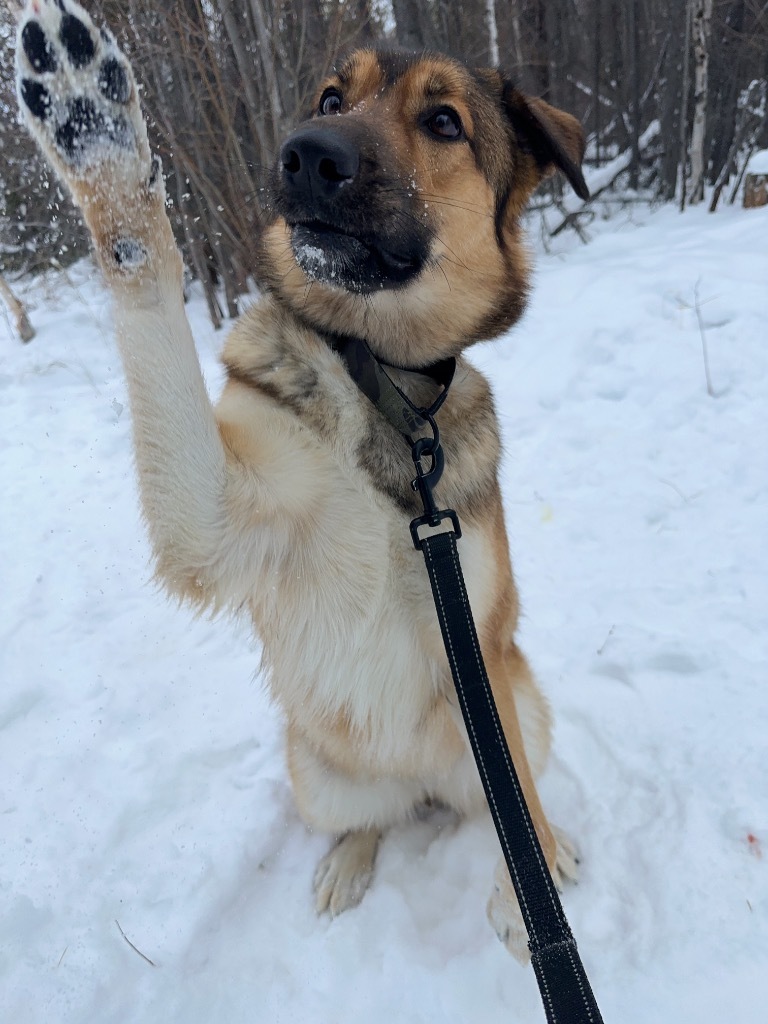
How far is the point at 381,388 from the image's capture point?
5.68ft

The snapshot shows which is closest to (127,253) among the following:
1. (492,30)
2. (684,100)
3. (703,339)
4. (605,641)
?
(605,641)

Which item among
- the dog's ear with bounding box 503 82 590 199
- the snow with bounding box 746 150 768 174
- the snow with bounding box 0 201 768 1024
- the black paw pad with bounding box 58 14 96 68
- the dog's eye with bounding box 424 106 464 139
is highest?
the black paw pad with bounding box 58 14 96 68

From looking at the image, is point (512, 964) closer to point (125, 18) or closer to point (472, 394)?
point (472, 394)

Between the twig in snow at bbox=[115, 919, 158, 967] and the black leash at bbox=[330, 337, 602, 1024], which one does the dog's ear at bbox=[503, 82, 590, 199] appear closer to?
the black leash at bbox=[330, 337, 602, 1024]

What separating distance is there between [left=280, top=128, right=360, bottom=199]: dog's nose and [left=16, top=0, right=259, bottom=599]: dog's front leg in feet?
0.95

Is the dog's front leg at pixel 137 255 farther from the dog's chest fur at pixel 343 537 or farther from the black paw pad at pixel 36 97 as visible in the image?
the dog's chest fur at pixel 343 537

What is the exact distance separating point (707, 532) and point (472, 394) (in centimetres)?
211

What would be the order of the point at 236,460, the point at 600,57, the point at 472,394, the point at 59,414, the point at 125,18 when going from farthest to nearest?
the point at 600,57 < the point at 59,414 < the point at 125,18 < the point at 472,394 < the point at 236,460

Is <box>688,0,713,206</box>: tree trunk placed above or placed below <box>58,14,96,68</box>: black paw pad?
below

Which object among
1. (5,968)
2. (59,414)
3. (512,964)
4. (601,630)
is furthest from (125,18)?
(512,964)

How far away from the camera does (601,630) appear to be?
9.80 feet

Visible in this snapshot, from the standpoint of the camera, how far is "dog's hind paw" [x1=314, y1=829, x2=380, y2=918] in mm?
2057

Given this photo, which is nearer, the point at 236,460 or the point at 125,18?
the point at 236,460

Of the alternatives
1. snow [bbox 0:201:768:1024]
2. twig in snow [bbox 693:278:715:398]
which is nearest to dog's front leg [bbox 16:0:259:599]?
snow [bbox 0:201:768:1024]
